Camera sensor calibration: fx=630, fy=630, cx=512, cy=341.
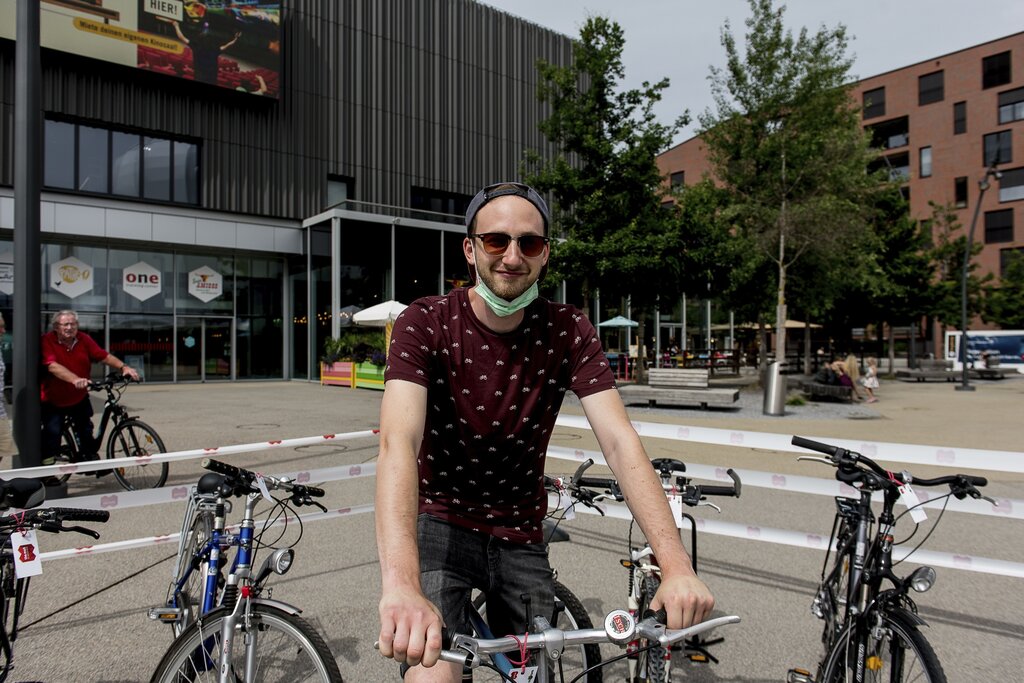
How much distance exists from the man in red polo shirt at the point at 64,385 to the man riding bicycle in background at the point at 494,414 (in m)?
6.30

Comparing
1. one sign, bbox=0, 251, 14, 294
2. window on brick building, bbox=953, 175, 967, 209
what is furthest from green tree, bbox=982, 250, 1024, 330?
one sign, bbox=0, 251, 14, 294

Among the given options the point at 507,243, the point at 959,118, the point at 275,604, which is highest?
the point at 959,118

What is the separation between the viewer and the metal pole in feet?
19.8

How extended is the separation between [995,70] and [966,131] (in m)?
4.50

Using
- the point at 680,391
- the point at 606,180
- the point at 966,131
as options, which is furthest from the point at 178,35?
the point at 966,131

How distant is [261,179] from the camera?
2497 centimetres

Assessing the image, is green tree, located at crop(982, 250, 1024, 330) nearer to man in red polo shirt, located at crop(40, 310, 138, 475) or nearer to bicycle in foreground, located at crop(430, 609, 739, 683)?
man in red polo shirt, located at crop(40, 310, 138, 475)

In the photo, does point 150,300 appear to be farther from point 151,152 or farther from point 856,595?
point 856,595

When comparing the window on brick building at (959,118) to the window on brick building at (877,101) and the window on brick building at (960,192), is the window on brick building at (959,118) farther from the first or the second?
the window on brick building at (877,101)

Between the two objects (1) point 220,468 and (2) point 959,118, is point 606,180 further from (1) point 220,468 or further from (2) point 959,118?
(2) point 959,118

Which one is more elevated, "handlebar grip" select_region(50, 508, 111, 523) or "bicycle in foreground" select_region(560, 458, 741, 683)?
"handlebar grip" select_region(50, 508, 111, 523)

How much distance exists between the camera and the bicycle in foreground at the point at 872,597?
2367 mm

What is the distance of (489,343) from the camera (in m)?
1.93

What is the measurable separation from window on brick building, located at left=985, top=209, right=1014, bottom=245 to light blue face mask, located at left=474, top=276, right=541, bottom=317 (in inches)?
2351
